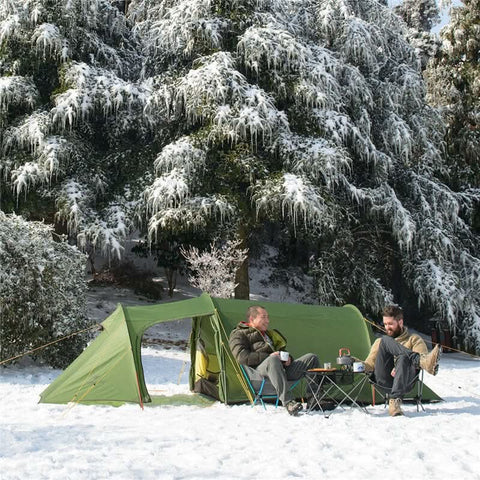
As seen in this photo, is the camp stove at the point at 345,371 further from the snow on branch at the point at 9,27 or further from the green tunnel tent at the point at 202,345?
the snow on branch at the point at 9,27

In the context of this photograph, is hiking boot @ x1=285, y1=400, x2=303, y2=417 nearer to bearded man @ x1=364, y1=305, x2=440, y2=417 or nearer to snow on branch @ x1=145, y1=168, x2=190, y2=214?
bearded man @ x1=364, y1=305, x2=440, y2=417

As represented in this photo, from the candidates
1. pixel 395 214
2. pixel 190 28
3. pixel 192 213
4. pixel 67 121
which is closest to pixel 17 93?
pixel 67 121

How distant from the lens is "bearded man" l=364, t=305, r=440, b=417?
679 cm

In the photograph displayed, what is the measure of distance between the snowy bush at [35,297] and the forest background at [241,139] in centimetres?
302

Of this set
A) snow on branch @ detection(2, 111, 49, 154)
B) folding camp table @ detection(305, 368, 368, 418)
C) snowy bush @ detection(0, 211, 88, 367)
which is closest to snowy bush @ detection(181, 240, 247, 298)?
snowy bush @ detection(0, 211, 88, 367)

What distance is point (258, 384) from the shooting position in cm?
727

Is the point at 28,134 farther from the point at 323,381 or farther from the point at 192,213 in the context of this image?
the point at 323,381

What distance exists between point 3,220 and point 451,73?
14.4 m

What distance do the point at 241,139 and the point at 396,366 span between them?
28.7 feet

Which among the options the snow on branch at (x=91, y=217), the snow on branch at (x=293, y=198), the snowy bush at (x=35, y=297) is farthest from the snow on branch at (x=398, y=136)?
the snowy bush at (x=35, y=297)

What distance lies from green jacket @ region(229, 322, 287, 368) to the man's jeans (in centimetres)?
14

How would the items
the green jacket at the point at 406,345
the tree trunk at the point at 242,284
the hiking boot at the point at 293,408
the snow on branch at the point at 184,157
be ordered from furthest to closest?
the tree trunk at the point at 242,284, the snow on branch at the point at 184,157, the green jacket at the point at 406,345, the hiking boot at the point at 293,408

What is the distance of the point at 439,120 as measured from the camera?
17.9 meters

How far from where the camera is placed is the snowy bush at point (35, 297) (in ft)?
32.5
